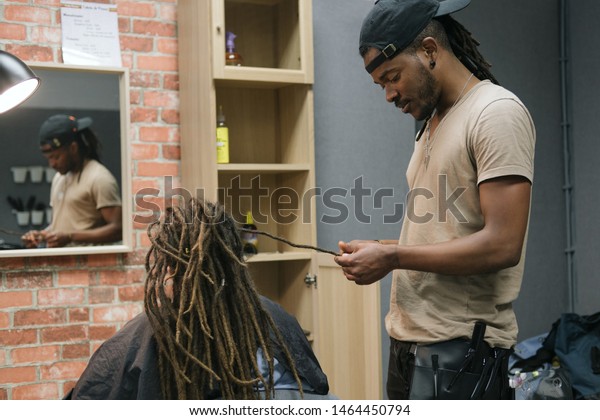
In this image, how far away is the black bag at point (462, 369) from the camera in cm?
A: 146

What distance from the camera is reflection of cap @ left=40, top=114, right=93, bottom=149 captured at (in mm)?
2557

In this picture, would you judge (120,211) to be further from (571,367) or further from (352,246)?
(571,367)

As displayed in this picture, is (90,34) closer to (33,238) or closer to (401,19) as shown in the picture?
(33,238)

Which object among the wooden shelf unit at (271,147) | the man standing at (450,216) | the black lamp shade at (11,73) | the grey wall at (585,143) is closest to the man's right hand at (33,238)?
the wooden shelf unit at (271,147)

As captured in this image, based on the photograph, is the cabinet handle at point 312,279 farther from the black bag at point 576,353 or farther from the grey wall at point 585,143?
the grey wall at point 585,143

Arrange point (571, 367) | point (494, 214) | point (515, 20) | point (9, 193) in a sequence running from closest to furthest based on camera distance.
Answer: point (494, 214) → point (9, 193) → point (571, 367) → point (515, 20)

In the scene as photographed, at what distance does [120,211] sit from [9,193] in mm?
399

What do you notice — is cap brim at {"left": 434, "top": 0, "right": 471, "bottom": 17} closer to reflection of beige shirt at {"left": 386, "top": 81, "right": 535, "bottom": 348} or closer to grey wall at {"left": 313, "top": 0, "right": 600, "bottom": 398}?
reflection of beige shirt at {"left": 386, "top": 81, "right": 535, "bottom": 348}

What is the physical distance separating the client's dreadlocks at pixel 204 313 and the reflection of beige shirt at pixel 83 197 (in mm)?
1223

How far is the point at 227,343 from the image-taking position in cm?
142

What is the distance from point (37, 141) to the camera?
254 centimetres

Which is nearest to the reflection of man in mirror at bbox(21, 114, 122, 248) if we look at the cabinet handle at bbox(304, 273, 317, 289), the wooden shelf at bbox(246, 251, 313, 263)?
the wooden shelf at bbox(246, 251, 313, 263)

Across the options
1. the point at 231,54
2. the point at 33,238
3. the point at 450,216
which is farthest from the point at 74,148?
the point at 450,216

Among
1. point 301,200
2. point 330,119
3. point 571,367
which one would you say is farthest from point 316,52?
point 571,367
